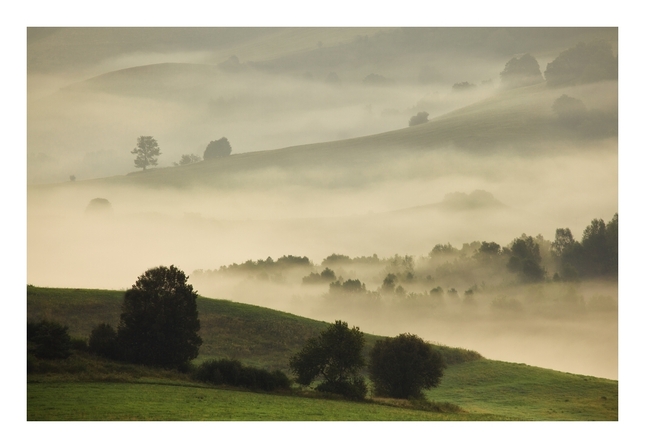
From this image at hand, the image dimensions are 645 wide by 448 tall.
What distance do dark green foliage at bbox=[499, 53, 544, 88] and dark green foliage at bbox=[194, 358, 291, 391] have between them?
83.5ft

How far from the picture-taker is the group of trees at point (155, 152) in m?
48.2

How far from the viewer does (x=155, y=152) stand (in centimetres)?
4875

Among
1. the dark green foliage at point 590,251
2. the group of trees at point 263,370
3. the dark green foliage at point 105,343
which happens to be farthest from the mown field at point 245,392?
the dark green foliage at point 590,251

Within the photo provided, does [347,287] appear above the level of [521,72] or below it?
below

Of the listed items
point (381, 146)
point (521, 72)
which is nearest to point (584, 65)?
point (521, 72)

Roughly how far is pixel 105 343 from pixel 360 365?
47.6 feet

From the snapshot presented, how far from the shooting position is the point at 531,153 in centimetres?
4700

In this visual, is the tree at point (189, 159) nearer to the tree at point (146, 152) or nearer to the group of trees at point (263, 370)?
the tree at point (146, 152)

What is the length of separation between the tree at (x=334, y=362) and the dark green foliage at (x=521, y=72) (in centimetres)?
2119

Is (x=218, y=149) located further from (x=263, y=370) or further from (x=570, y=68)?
(x=570, y=68)

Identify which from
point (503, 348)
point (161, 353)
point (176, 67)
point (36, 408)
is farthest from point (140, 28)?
point (503, 348)

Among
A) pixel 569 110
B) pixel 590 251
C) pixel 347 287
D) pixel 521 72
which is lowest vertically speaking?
pixel 347 287

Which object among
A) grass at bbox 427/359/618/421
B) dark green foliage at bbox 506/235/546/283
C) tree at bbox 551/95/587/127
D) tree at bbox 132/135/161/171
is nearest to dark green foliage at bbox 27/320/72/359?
tree at bbox 132/135/161/171

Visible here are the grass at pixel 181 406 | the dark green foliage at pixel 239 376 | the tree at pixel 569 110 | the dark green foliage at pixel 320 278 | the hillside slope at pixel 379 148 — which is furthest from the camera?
the hillside slope at pixel 379 148
